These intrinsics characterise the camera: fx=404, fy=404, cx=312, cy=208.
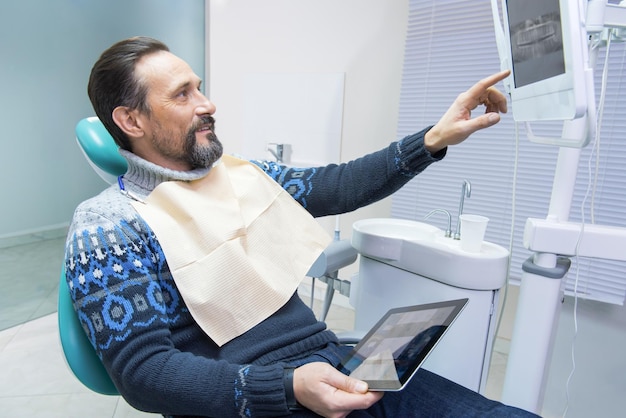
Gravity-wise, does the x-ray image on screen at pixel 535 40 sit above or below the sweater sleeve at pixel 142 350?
above

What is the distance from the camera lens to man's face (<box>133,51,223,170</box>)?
3.20 feet

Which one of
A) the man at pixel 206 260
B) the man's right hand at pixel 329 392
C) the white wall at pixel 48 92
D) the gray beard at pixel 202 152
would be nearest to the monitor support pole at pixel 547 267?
the man at pixel 206 260

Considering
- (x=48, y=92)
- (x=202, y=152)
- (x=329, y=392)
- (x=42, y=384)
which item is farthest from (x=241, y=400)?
(x=48, y=92)

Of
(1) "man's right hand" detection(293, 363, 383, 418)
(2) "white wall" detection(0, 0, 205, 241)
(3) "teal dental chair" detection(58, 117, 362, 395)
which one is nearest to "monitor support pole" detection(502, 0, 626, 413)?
(3) "teal dental chair" detection(58, 117, 362, 395)

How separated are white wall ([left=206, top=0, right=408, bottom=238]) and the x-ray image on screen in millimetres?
1374

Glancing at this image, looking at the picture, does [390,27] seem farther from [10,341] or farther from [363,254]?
[10,341]

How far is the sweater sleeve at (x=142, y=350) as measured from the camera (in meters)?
0.70

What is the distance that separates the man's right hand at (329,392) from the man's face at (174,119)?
583 mm

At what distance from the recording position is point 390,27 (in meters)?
2.11

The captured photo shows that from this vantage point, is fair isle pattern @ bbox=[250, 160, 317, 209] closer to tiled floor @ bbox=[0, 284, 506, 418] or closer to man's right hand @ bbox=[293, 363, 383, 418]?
man's right hand @ bbox=[293, 363, 383, 418]

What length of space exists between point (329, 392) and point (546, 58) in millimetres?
674

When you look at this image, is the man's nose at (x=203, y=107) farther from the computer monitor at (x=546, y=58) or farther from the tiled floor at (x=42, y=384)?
the tiled floor at (x=42, y=384)

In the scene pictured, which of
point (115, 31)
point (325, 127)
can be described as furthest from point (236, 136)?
point (115, 31)

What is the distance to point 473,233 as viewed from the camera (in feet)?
3.58
